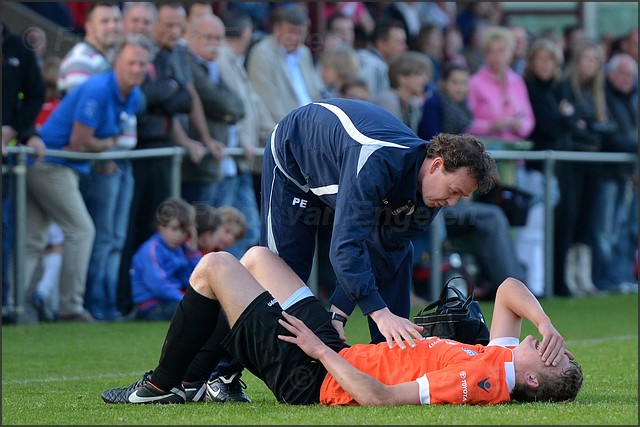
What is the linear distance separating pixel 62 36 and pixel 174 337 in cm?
679

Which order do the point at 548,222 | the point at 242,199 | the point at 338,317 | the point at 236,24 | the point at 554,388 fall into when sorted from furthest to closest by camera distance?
the point at 548,222
the point at 236,24
the point at 242,199
the point at 338,317
the point at 554,388

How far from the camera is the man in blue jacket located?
577cm

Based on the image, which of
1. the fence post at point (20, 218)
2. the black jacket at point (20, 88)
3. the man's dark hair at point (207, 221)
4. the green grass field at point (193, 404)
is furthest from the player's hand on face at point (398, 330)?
the black jacket at point (20, 88)

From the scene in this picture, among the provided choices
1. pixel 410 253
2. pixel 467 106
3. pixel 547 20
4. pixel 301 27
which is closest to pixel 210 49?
pixel 301 27

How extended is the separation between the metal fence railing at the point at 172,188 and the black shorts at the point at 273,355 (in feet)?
14.9

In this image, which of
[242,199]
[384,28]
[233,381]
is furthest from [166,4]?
[233,381]

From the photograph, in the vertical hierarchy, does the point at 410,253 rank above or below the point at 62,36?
below

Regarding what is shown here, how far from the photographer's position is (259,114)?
467 inches

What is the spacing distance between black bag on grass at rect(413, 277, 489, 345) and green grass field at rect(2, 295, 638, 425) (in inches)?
25.8

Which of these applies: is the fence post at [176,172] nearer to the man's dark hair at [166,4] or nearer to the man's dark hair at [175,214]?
the man's dark hair at [175,214]

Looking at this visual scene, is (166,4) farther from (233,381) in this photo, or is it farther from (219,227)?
(233,381)

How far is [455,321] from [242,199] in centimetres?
525

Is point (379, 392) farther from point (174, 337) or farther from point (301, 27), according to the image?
point (301, 27)

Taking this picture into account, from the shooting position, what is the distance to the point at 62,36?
11945mm
